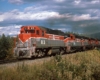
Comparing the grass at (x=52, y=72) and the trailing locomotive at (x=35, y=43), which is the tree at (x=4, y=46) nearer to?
the trailing locomotive at (x=35, y=43)

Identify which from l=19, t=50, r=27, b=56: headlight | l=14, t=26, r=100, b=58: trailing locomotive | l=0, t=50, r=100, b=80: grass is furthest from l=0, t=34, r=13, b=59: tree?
l=0, t=50, r=100, b=80: grass

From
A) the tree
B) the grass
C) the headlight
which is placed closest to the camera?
the grass

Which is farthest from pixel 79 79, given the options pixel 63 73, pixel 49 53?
pixel 49 53

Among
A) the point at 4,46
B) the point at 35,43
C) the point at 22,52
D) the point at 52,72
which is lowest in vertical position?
the point at 4,46

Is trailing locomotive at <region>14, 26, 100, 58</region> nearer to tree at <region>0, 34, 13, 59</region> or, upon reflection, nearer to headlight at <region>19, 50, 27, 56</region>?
headlight at <region>19, 50, 27, 56</region>

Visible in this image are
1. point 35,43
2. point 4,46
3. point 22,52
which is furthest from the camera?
point 4,46

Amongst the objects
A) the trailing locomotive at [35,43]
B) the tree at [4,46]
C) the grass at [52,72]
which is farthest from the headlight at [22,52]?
the tree at [4,46]

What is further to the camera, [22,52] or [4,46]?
[4,46]

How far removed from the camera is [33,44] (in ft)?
76.8

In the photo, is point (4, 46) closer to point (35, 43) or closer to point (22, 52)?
point (35, 43)

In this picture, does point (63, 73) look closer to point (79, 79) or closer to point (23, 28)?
point (79, 79)

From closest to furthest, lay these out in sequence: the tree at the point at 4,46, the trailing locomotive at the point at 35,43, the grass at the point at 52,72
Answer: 1. the grass at the point at 52,72
2. the trailing locomotive at the point at 35,43
3. the tree at the point at 4,46

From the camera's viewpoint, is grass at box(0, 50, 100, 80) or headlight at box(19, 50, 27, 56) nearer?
grass at box(0, 50, 100, 80)

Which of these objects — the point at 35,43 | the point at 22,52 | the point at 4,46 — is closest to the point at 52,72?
the point at 22,52
